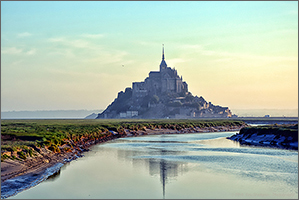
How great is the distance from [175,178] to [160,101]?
138870 millimetres

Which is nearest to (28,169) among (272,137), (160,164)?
(160,164)

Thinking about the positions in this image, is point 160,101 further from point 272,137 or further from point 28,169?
point 28,169

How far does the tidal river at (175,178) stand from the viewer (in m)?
14.4

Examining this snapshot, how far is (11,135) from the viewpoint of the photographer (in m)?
28.6

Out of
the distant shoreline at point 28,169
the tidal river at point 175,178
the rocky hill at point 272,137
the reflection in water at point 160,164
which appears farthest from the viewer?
the rocky hill at point 272,137

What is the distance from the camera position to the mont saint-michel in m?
155

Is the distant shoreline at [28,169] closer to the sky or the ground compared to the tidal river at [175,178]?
closer to the sky

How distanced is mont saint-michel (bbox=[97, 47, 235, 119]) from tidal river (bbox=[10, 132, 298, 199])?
5072 inches

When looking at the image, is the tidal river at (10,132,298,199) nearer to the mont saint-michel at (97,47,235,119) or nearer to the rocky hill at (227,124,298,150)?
the rocky hill at (227,124,298,150)

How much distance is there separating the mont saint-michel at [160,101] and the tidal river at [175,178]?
129 metres

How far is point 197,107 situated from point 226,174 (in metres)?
139

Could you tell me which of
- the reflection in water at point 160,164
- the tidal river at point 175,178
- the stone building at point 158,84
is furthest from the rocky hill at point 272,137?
the stone building at point 158,84

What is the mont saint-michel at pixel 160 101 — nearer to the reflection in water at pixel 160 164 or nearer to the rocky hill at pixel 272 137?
the rocky hill at pixel 272 137

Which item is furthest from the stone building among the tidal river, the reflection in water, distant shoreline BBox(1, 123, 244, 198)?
the tidal river
